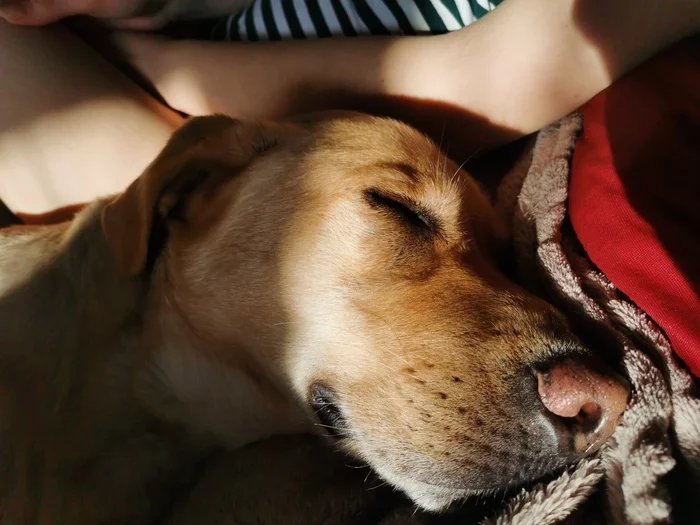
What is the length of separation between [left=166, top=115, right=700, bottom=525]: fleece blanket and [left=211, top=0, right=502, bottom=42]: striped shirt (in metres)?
0.49

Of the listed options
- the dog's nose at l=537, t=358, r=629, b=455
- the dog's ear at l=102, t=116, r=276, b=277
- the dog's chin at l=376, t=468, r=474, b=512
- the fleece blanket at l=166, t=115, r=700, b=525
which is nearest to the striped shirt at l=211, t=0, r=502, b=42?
the fleece blanket at l=166, t=115, r=700, b=525

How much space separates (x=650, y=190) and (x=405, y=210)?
545 mm

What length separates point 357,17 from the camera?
1.96 metres

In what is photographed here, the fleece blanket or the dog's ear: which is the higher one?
the dog's ear

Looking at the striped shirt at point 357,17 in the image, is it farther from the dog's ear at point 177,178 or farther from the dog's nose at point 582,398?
the dog's nose at point 582,398

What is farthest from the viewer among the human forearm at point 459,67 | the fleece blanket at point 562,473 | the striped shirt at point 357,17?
the striped shirt at point 357,17

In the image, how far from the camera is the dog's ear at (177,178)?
1.40 meters

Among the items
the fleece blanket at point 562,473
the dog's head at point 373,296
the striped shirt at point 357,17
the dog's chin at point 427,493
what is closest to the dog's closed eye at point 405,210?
the dog's head at point 373,296

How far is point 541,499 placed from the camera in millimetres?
1177

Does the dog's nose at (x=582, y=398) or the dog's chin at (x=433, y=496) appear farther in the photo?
the dog's chin at (x=433, y=496)

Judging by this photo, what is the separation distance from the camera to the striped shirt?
193 centimetres

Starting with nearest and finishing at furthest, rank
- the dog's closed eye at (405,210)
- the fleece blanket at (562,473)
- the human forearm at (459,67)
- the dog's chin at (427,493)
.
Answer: the fleece blanket at (562,473) → the dog's chin at (427,493) → the dog's closed eye at (405,210) → the human forearm at (459,67)

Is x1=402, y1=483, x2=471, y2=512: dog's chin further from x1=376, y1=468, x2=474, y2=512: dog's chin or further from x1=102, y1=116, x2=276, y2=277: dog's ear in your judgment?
x1=102, y1=116, x2=276, y2=277: dog's ear

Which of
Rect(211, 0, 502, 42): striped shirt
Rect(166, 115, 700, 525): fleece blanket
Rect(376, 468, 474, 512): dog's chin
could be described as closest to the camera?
Rect(166, 115, 700, 525): fleece blanket
